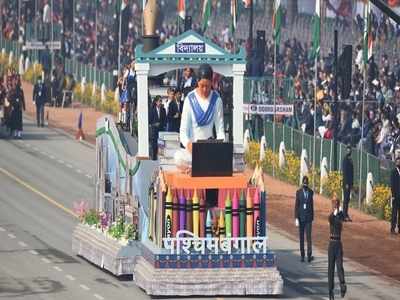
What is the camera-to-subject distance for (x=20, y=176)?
51.4m

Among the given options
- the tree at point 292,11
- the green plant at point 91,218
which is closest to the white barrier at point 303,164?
the green plant at point 91,218

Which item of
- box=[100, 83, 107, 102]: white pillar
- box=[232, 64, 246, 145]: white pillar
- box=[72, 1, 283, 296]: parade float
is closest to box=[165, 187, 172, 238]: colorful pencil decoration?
box=[72, 1, 283, 296]: parade float

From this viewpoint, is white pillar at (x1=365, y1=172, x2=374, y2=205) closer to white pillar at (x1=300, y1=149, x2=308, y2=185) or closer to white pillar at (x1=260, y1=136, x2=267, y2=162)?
white pillar at (x1=300, y1=149, x2=308, y2=185)

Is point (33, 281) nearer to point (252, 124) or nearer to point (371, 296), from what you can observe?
point (371, 296)

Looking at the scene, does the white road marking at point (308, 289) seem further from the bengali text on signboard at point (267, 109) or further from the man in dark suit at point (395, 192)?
the bengali text on signboard at point (267, 109)

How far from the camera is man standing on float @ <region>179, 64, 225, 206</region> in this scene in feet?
110

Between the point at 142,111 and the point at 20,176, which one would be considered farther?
the point at 20,176

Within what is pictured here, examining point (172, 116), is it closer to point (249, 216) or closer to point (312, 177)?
point (249, 216)

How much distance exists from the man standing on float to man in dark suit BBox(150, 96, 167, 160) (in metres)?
1.58

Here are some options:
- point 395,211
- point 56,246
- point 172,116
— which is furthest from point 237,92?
point 395,211

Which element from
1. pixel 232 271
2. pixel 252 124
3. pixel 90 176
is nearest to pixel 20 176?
pixel 90 176

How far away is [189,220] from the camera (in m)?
32.6

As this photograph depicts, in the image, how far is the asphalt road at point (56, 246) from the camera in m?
34.2

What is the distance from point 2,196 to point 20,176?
11.4 feet
